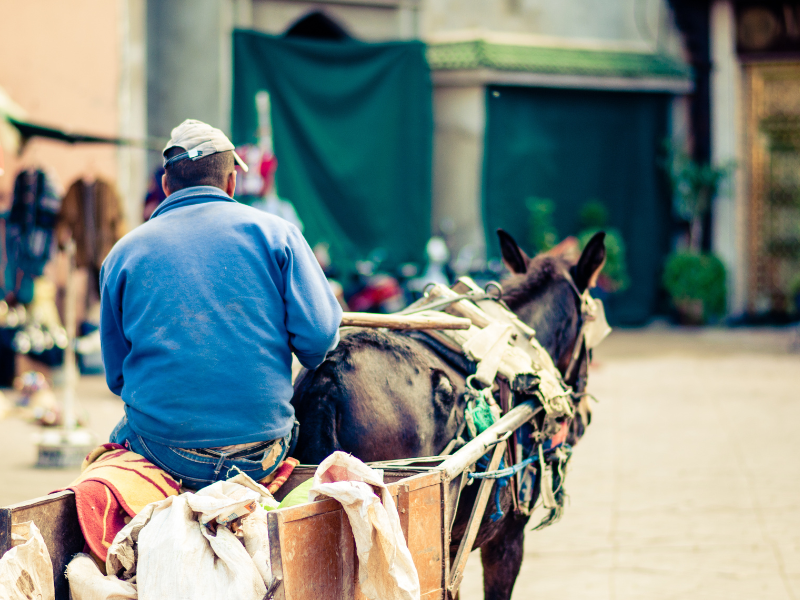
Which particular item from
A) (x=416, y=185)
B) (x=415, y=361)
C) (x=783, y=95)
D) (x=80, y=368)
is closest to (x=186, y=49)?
(x=416, y=185)

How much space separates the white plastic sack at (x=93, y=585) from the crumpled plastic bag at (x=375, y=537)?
1.69ft

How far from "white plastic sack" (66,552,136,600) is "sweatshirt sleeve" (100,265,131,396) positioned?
67 cm

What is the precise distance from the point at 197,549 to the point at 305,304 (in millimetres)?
798

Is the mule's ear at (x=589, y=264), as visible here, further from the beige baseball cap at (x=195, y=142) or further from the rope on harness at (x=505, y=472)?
the beige baseball cap at (x=195, y=142)

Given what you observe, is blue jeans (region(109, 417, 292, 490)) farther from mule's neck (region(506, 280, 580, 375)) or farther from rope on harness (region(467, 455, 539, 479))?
mule's neck (region(506, 280, 580, 375))

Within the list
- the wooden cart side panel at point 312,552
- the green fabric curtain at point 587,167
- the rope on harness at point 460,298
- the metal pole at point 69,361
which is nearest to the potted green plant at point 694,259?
the green fabric curtain at point 587,167

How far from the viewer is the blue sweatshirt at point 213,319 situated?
8.78 ft

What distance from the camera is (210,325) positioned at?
2.69 meters

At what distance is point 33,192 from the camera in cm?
888

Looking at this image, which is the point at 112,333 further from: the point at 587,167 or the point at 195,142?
the point at 587,167

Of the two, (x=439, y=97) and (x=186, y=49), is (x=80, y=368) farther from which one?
(x=439, y=97)

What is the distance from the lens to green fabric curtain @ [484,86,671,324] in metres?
16.2

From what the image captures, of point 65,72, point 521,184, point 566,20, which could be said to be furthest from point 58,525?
point 566,20

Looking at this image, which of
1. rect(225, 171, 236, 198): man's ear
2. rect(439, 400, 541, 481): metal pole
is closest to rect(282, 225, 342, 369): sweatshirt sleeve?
rect(225, 171, 236, 198): man's ear
